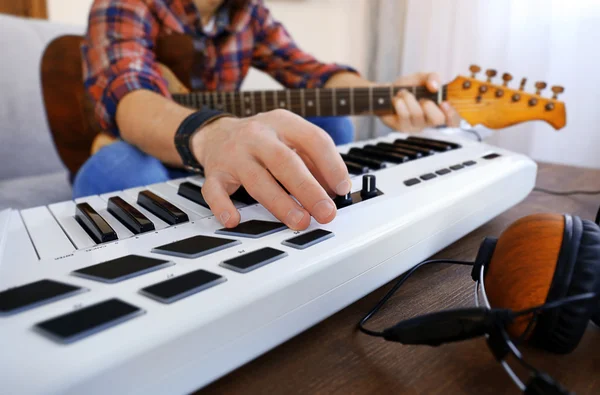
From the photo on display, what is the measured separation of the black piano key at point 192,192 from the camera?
42 centimetres

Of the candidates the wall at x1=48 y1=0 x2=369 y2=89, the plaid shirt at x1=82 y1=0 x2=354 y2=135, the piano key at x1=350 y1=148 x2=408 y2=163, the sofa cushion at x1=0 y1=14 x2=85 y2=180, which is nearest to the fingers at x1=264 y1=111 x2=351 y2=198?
the piano key at x1=350 y1=148 x2=408 y2=163

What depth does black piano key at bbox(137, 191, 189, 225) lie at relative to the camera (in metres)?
0.36

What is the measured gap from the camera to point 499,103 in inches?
33.9

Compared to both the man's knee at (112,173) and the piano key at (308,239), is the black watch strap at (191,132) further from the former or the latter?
the piano key at (308,239)

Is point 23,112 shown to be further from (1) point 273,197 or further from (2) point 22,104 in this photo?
(1) point 273,197

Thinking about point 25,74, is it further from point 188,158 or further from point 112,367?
point 112,367

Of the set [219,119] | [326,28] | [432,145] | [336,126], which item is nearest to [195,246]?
[219,119]

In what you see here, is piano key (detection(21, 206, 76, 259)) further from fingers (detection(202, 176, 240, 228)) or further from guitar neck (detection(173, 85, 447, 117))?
guitar neck (detection(173, 85, 447, 117))

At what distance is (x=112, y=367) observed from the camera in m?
0.19

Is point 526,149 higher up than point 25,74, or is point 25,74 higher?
point 25,74

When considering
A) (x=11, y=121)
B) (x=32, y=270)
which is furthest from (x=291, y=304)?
(x=11, y=121)

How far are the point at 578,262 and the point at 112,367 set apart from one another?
0.26 meters

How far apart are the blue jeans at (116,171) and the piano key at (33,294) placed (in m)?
0.42

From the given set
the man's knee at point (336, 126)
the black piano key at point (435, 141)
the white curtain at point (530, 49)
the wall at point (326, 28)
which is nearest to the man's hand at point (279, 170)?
the black piano key at point (435, 141)
